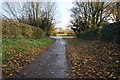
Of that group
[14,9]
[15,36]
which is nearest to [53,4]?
[14,9]

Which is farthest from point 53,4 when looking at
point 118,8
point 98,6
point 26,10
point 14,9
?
point 118,8

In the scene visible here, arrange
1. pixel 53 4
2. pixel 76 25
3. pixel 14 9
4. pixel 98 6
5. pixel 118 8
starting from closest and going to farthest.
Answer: pixel 118 8
pixel 98 6
pixel 14 9
pixel 53 4
pixel 76 25

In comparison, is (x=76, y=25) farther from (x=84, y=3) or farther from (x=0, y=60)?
(x=0, y=60)

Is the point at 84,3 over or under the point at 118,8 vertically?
over

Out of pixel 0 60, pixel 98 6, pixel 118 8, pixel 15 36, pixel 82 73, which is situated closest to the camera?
pixel 82 73

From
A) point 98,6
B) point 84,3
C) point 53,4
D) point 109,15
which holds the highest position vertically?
point 53,4

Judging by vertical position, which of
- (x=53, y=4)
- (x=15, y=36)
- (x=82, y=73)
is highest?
(x=53, y=4)

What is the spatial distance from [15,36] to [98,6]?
53.4 feet

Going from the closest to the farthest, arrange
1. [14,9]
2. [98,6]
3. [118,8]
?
[118,8], [98,6], [14,9]

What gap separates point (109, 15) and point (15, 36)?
729 inches

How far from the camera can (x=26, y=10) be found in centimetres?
2398

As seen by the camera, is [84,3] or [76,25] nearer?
[84,3]

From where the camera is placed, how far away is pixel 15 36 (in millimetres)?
10031

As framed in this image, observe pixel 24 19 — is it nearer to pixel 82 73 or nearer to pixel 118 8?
pixel 118 8
